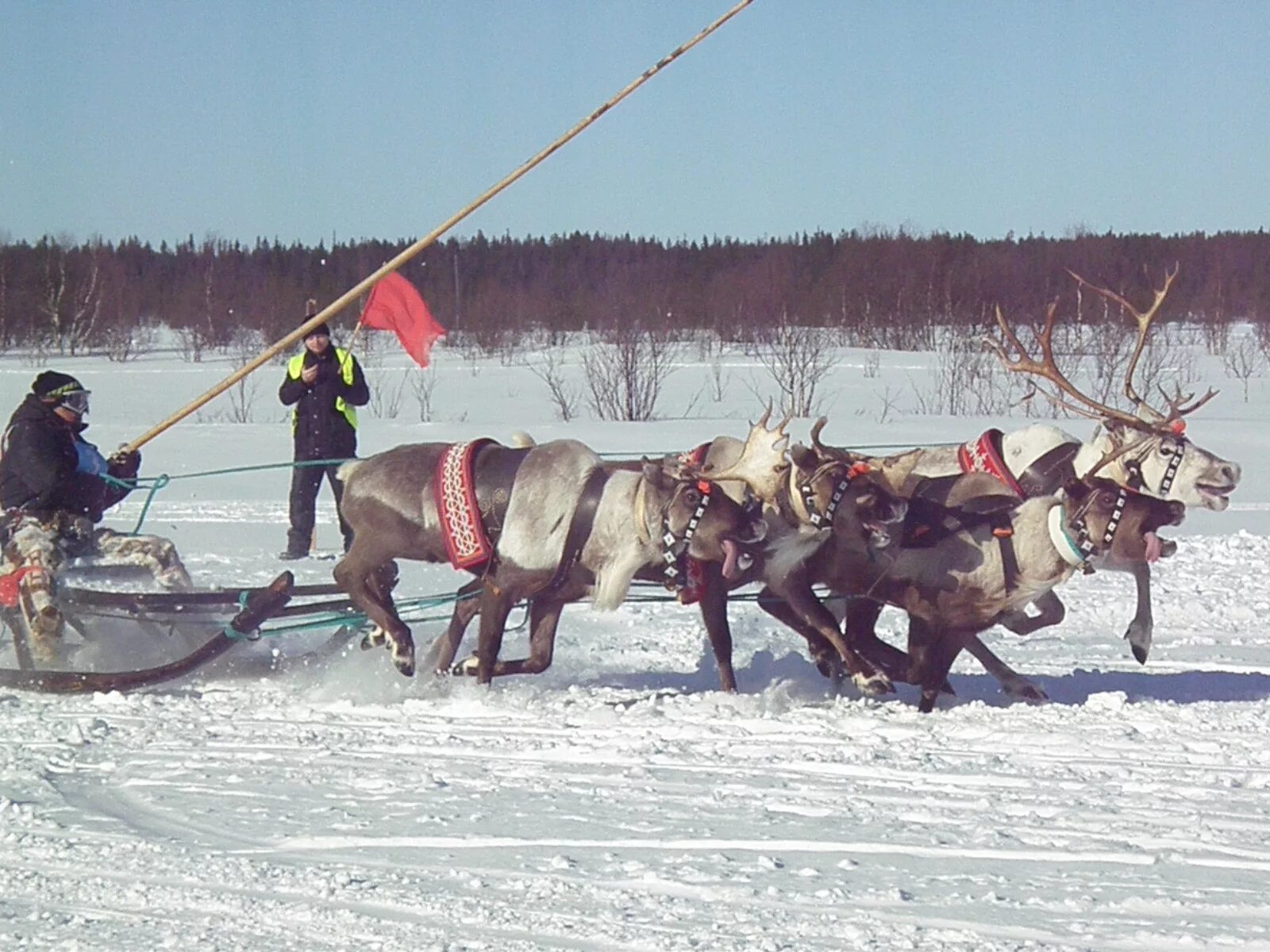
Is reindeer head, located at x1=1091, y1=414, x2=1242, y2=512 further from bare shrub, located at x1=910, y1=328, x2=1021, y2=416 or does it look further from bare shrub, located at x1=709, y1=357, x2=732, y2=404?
bare shrub, located at x1=709, y1=357, x2=732, y2=404

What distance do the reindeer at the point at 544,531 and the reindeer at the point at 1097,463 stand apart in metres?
0.75

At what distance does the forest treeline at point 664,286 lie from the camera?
41.2 meters

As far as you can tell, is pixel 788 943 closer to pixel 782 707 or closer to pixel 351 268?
pixel 782 707

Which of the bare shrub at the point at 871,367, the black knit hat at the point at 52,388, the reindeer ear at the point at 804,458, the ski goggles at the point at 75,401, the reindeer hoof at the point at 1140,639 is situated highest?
the bare shrub at the point at 871,367

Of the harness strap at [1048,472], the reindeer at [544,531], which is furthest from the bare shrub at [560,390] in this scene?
the reindeer at [544,531]

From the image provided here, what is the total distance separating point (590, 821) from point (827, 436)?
45.1 ft

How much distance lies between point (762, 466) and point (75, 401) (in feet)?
11.0

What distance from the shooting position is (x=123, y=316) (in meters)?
44.3

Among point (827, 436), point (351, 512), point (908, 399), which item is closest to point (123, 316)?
point (908, 399)

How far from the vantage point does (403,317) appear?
9750mm

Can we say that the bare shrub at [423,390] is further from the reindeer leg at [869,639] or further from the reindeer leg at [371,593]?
the reindeer leg at [869,639]

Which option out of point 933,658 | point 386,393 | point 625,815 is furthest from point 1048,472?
point 386,393

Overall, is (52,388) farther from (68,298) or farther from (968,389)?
(68,298)

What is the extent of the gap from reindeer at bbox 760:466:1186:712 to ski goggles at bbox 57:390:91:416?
347 centimetres
